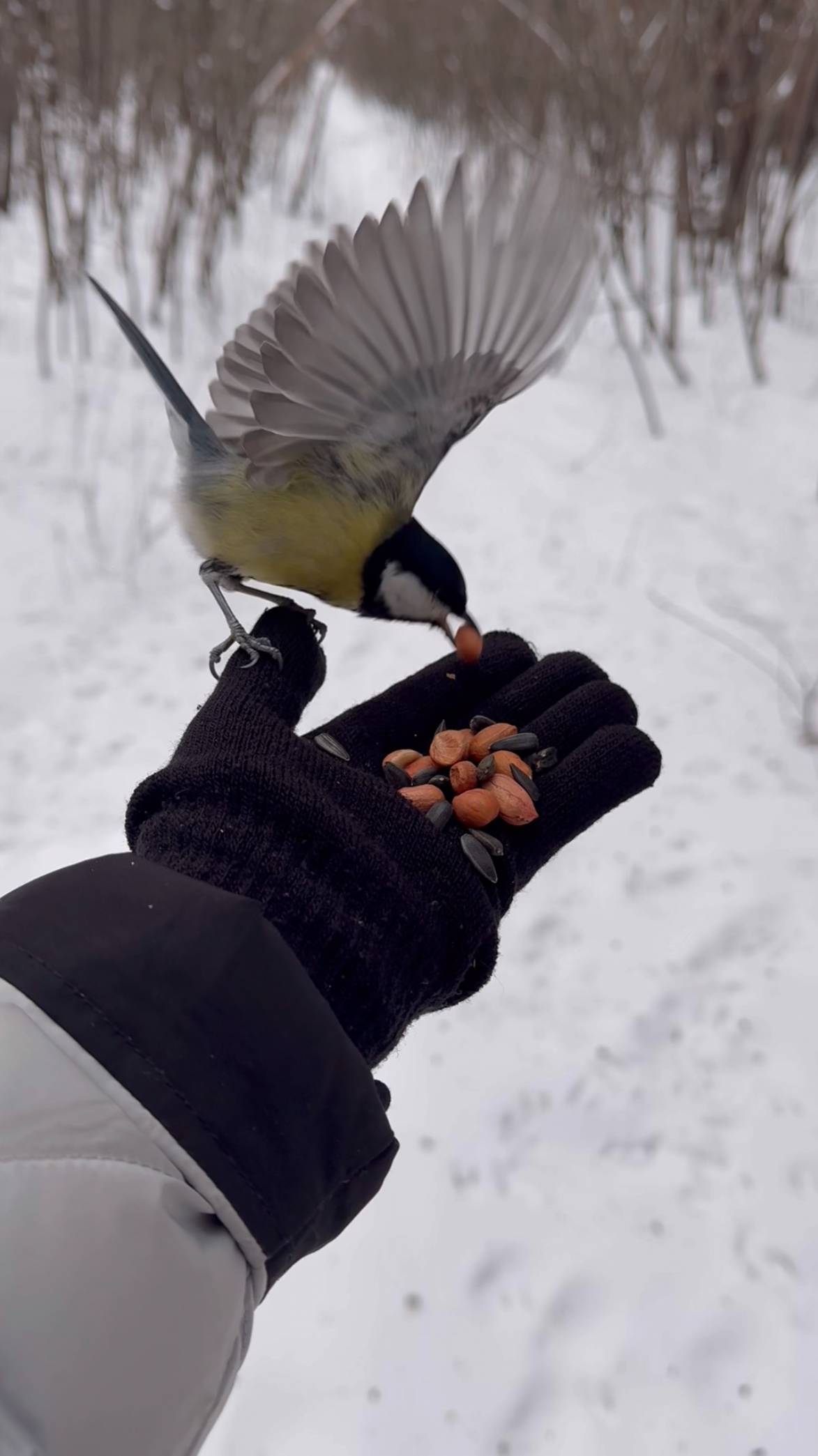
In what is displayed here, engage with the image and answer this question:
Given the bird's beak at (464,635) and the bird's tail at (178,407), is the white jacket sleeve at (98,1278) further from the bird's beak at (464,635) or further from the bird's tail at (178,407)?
the bird's tail at (178,407)

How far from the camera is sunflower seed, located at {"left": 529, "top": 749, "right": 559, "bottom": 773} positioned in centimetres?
120

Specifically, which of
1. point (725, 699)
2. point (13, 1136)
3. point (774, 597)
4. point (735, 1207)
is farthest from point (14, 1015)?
point (774, 597)

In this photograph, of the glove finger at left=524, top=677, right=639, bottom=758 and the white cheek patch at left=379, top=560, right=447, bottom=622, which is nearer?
the white cheek patch at left=379, top=560, right=447, bottom=622

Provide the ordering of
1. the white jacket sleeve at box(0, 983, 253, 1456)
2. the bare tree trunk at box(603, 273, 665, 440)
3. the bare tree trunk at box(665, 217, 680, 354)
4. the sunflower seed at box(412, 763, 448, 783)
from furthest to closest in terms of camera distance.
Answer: the bare tree trunk at box(665, 217, 680, 354) → the bare tree trunk at box(603, 273, 665, 440) → the sunflower seed at box(412, 763, 448, 783) → the white jacket sleeve at box(0, 983, 253, 1456)

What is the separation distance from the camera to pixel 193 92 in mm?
3365

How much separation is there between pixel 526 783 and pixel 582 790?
0.06 meters

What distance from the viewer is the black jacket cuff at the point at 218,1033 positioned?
0.69 m

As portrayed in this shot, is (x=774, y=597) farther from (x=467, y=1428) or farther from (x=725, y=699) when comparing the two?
(x=467, y=1428)

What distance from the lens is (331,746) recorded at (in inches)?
45.9

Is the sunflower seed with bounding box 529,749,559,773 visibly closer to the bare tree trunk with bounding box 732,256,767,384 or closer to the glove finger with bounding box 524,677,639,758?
the glove finger with bounding box 524,677,639,758

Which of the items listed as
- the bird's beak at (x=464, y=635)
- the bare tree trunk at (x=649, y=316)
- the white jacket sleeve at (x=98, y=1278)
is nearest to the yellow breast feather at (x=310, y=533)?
the bird's beak at (x=464, y=635)

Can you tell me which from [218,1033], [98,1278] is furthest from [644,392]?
[98,1278]

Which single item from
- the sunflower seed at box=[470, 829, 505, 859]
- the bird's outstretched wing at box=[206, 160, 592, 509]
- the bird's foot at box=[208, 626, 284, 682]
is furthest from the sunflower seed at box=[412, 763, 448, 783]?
the bird's outstretched wing at box=[206, 160, 592, 509]

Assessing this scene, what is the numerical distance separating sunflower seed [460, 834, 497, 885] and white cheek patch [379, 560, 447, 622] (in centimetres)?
25
